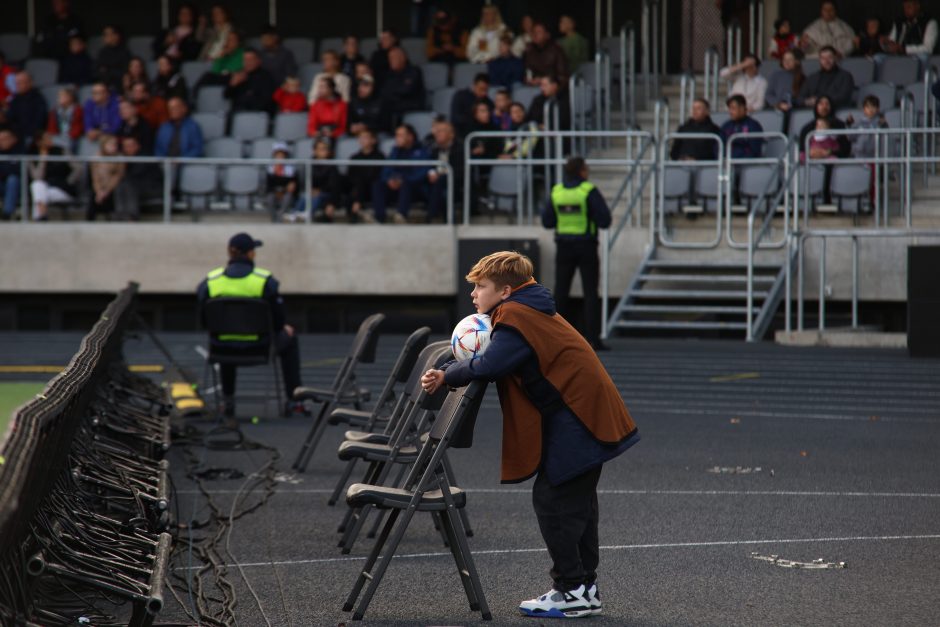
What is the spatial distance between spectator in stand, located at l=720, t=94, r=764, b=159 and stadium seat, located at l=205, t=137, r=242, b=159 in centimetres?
674

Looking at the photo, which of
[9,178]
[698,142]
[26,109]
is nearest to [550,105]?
[698,142]

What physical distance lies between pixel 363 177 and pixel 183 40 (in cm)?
564

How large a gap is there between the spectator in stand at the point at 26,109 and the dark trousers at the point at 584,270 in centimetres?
897

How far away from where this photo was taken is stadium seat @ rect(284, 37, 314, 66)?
23.9 metres

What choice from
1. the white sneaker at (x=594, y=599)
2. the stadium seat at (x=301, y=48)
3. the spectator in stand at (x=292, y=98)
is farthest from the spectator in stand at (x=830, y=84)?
the white sneaker at (x=594, y=599)

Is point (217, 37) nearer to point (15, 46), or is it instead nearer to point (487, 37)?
point (15, 46)

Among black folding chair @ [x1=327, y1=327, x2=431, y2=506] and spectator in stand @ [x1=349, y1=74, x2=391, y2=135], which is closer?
black folding chair @ [x1=327, y1=327, x2=431, y2=506]

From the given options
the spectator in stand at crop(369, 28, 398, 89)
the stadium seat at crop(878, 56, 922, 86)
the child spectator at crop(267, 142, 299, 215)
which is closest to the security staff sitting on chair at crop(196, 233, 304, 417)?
the child spectator at crop(267, 142, 299, 215)

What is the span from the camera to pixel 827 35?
843 inches

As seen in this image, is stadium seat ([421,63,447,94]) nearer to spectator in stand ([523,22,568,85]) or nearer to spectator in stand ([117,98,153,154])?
spectator in stand ([523,22,568,85])

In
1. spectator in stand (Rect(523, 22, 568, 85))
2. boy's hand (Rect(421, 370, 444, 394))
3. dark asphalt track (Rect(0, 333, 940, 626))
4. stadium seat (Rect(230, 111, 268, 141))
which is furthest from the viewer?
stadium seat (Rect(230, 111, 268, 141))

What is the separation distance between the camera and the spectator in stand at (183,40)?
23438 millimetres

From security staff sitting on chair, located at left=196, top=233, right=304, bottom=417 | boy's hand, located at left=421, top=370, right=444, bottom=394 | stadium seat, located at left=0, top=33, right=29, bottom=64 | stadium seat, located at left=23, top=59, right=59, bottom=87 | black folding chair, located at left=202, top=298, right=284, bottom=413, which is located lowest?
black folding chair, located at left=202, top=298, right=284, bottom=413

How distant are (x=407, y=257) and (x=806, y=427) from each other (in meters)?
8.47
